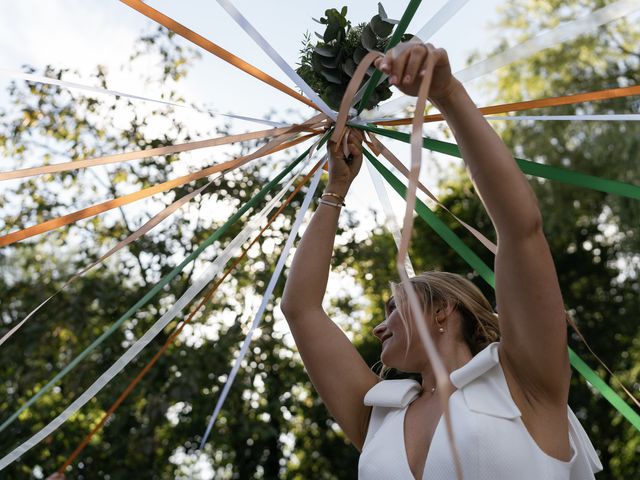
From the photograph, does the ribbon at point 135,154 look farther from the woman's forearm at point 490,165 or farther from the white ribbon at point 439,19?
the woman's forearm at point 490,165

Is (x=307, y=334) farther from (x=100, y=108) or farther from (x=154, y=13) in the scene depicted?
(x=100, y=108)

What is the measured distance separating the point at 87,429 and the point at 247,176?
401 centimetres

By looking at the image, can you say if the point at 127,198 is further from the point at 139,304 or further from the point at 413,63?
the point at 413,63

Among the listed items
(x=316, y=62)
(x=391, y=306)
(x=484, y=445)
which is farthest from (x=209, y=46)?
(x=484, y=445)

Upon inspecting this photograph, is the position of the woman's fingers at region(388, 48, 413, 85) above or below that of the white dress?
above

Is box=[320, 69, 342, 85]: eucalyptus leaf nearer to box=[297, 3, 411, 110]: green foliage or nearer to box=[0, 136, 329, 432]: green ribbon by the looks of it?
box=[297, 3, 411, 110]: green foliage

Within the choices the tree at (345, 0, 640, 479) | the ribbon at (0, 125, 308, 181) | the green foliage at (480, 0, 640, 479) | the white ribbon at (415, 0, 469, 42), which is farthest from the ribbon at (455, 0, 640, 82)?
the green foliage at (480, 0, 640, 479)

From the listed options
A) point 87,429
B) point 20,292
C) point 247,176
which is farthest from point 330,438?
point 247,176

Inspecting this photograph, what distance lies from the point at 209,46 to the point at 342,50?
0.42 metres

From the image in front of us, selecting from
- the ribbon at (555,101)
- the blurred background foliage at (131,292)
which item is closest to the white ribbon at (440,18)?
the ribbon at (555,101)

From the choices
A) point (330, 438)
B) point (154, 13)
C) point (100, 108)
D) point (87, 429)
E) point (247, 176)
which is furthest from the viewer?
point (330, 438)

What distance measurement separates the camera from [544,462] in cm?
182

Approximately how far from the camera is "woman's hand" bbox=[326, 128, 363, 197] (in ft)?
7.58

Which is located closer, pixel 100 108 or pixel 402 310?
pixel 402 310
